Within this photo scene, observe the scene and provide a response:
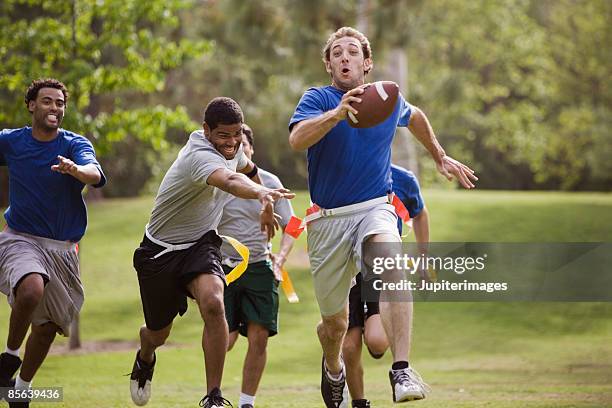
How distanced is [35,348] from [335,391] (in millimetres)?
2277

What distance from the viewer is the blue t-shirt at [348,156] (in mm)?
6691

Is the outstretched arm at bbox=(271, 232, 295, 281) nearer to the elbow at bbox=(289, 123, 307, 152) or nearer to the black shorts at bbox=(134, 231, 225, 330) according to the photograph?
the black shorts at bbox=(134, 231, 225, 330)

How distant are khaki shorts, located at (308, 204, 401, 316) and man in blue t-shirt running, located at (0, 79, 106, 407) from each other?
5.57 feet

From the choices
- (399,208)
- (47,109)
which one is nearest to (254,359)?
(399,208)

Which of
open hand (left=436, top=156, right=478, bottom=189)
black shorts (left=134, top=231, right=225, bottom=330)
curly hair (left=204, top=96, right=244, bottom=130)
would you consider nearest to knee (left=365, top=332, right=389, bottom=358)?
black shorts (left=134, top=231, right=225, bottom=330)

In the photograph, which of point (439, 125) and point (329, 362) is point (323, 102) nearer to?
point (329, 362)

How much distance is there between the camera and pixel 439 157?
7.05m

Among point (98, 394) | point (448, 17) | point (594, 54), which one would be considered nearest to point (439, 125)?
point (448, 17)

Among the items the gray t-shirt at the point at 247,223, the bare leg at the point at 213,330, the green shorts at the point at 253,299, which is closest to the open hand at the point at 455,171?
the bare leg at the point at 213,330

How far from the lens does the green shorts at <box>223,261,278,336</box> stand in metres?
8.34

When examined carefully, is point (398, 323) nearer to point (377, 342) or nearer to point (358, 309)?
point (377, 342)

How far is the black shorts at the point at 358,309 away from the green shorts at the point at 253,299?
690mm

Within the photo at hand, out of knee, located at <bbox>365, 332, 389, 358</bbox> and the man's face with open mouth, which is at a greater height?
the man's face with open mouth

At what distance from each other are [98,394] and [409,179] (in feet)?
13.2
